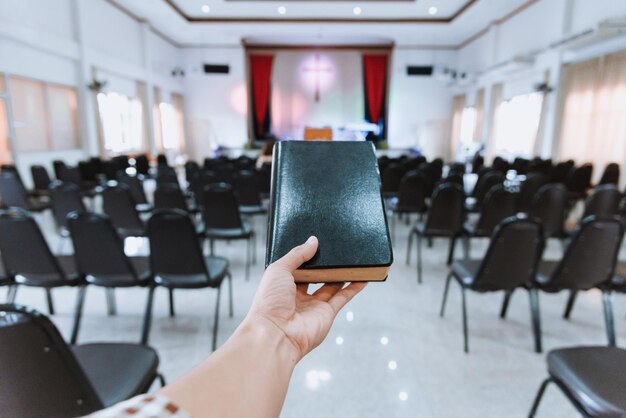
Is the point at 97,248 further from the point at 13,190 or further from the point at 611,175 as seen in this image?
the point at 611,175

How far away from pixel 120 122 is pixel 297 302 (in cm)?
1137

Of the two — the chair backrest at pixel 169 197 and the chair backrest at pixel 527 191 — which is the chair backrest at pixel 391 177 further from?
the chair backrest at pixel 169 197

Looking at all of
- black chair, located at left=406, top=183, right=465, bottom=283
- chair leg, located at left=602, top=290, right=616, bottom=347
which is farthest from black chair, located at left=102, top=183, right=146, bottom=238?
chair leg, located at left=602, top=290, right=616, bottom=347

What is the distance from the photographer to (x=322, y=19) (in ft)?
37.1

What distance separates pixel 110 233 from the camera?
2.26m

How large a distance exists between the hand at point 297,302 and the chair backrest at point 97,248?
1.84 meters

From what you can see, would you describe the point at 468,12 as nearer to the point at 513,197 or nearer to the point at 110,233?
the point at 513,197

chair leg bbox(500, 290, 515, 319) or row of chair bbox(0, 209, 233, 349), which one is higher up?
row of chair bbox(0, 209, 233, 349)

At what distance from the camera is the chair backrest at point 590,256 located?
219cm

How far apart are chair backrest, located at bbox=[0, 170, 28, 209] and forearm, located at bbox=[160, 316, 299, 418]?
5.01 metres

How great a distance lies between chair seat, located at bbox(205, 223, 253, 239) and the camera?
3605 mm

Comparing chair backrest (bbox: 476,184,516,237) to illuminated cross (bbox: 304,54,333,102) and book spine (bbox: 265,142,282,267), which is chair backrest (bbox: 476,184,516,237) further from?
illuminated cross (bbox: 304,54,333,102)

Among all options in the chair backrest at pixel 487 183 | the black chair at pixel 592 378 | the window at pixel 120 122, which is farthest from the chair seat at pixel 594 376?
the window at pixel 120 122

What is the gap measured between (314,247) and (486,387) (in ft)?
6.64
